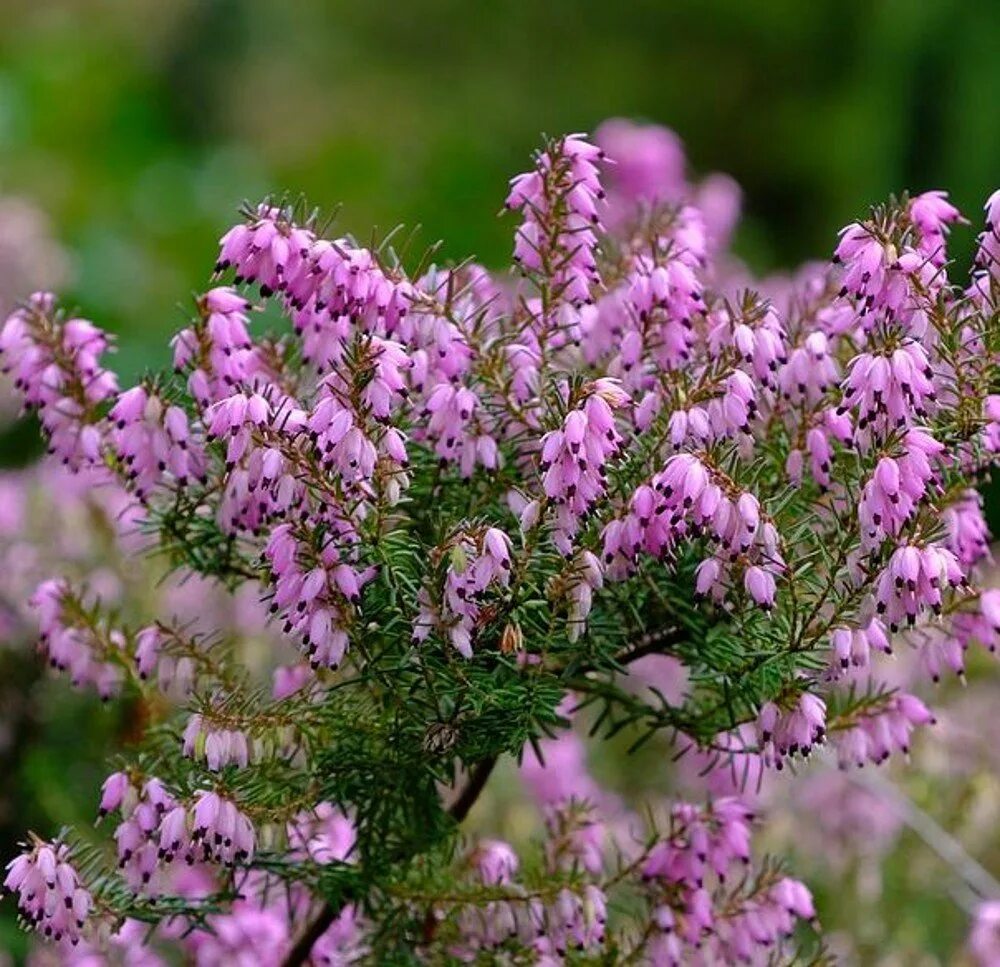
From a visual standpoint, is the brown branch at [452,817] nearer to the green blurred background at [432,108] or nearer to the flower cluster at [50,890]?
the flower cluster at [50,890]

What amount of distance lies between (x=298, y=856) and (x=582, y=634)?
2.07ft

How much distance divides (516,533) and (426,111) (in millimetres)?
12689

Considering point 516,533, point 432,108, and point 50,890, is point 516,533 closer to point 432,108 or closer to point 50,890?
point 50,890

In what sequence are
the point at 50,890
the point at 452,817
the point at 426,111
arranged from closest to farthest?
1. the point at 50,890
2. the point at 452,817
3. the point at 426,111

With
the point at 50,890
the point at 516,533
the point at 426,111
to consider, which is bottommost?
the point at 50,890

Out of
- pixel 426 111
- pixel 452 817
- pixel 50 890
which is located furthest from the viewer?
pixel 426 111

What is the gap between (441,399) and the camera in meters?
1.98

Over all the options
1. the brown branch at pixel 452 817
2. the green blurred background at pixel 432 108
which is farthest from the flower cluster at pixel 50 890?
the green blurred background at pixel 432 108

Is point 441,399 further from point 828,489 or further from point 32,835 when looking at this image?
point 32,835

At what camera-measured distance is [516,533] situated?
1961mm

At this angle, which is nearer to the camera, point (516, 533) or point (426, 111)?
point (516, 533)

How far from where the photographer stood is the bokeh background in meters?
8.69

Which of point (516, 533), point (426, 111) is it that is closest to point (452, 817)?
point (516, 533)

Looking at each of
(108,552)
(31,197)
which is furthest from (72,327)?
(31,197)
